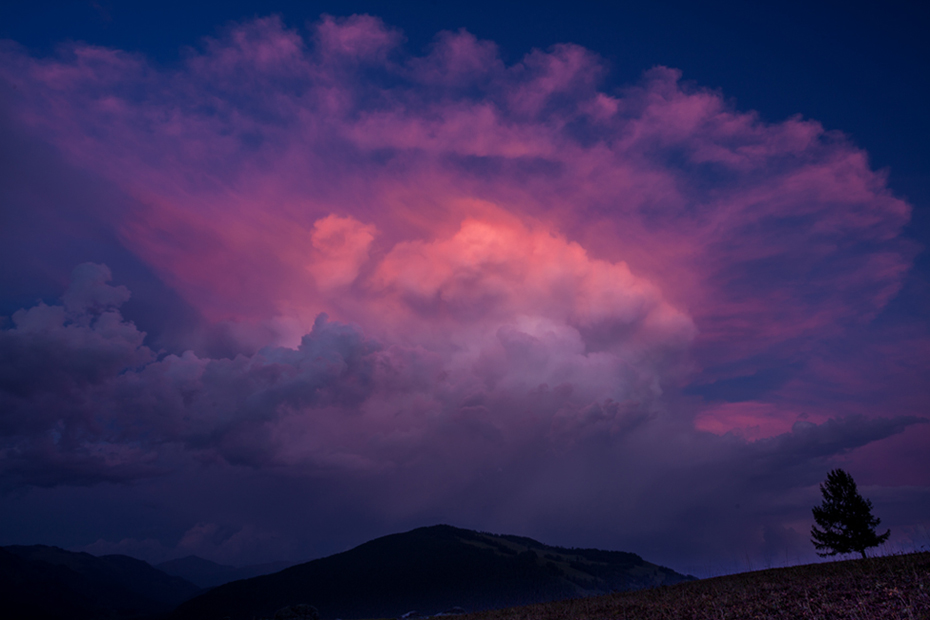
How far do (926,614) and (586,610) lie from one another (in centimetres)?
2958

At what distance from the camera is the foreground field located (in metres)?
25.6

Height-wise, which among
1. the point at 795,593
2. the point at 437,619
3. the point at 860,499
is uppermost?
the point at 860,499

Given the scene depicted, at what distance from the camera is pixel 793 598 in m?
32.0

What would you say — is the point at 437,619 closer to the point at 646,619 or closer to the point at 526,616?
the point at 526,616

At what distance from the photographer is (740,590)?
1583 inches

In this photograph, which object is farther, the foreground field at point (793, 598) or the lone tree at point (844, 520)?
the lone tree at point (844, 520)

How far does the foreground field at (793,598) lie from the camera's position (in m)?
25.6

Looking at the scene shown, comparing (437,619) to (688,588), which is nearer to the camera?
(688,588)

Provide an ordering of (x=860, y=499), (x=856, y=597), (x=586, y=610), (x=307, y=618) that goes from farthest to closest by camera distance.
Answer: (x=307, y=618)
(x=860, y=499)
(x=586, y=610)
(x=856, y=597)

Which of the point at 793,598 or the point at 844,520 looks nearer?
the point at 793,598

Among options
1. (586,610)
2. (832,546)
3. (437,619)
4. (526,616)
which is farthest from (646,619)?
(832,546)

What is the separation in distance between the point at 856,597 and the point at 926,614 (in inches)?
275

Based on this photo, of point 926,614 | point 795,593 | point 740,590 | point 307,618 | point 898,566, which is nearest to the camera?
point 926,614

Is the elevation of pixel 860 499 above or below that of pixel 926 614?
above
